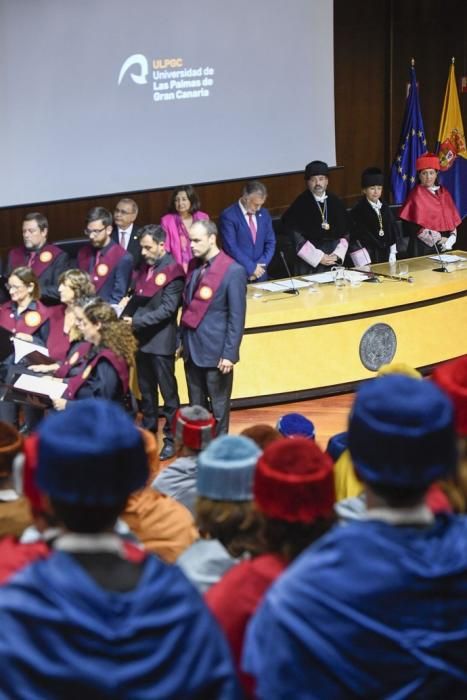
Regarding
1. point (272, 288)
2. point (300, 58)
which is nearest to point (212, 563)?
point (272, 288)

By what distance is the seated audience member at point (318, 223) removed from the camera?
8.08 metres

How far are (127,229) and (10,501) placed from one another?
4.48m

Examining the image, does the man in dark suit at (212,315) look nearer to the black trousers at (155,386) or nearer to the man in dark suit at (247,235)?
the black trousers at (155,386)

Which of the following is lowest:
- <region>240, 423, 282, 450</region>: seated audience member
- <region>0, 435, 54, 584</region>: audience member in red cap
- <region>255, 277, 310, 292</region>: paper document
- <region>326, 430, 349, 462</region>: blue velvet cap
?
<region>326, 430, 349, 462</region>: blue velvet cap

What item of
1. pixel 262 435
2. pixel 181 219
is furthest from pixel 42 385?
pixel 181 219

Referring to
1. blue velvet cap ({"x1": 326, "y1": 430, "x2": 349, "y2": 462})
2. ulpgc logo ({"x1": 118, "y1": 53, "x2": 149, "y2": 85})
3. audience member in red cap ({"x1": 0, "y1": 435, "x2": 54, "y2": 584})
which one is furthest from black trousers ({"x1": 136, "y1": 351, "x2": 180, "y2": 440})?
audience member in red cap ({"x1": 0, "y1": 435, "x2": 54, "y2": 584})

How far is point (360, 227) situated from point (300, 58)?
1892 mm

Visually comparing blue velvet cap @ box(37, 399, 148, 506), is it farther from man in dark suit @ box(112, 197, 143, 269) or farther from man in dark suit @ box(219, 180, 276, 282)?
man in dark suit @ box(219, 180, 276, 282)

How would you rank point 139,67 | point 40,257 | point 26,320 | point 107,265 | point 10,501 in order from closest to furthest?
point 10,501
point 26,320
point 107,265
point 40,257
point 139,67

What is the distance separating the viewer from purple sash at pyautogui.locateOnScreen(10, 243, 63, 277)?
6.79m

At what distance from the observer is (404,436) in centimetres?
188

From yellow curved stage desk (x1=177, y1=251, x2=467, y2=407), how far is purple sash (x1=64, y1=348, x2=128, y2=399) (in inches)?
62.7

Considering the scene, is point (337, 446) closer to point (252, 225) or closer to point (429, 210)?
point (252, 225)

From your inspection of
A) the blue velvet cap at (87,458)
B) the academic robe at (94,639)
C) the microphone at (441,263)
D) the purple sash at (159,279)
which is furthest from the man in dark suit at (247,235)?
the academic robe at (94,639)
